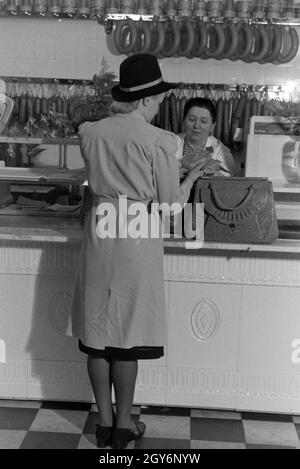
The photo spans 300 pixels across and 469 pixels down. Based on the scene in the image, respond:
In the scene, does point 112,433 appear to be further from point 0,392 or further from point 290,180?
point 290,180

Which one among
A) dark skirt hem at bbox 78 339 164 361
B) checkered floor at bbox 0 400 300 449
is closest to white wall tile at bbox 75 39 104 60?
checkered floor at bbox 0 400 300 449

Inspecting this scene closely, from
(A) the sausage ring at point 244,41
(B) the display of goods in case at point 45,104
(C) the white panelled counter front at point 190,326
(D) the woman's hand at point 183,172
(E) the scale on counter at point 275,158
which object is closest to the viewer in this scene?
(D) the woman's hand at point 183,172

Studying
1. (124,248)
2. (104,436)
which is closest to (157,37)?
(124,248)

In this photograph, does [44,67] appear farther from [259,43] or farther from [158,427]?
[158,427]

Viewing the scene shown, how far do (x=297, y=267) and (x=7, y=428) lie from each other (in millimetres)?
1511

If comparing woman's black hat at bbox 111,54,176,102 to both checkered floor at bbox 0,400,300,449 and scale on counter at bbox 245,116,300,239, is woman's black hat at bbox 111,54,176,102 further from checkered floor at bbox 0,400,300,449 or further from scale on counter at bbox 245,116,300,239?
checkered floor at bbox 0,400,300,449

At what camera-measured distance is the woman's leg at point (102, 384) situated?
3.25 m

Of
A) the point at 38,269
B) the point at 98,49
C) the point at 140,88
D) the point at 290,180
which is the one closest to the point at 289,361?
the point at 290,180

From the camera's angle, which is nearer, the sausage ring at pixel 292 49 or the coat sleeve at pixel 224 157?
the coat sleeve at pixel 224 157

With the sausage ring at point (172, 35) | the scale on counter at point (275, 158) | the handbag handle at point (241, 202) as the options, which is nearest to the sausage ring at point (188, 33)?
the sausage ring at point (172, 35)

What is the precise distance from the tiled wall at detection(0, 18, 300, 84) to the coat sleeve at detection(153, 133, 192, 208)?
2.90m

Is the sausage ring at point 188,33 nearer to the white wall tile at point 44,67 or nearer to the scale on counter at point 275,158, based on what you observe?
the white wall tile at point 44,67

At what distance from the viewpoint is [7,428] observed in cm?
349

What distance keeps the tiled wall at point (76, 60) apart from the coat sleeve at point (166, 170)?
2902mm
